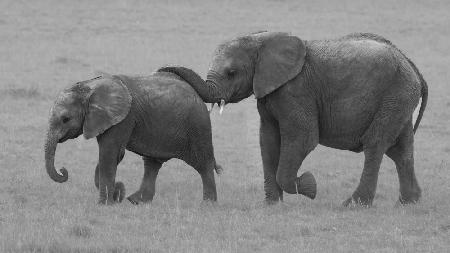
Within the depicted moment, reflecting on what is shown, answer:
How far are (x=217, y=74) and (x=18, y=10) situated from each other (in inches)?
851

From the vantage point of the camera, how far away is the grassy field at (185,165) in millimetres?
9367

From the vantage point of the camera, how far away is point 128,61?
2561 centimetres

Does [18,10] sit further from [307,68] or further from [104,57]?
[307,68]

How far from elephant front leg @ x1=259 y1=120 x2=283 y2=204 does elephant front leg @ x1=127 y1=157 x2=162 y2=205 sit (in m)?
1.23

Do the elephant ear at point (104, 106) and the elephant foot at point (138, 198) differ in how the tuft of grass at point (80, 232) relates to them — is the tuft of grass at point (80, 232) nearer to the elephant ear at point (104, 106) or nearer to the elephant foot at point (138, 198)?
the elephant ear at point (104, 106)

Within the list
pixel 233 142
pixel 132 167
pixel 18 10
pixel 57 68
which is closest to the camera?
pixel 132 167

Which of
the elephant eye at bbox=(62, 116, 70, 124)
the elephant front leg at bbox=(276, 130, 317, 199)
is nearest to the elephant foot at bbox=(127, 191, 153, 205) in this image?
the elephant eye at bbox=(62, 116, 70, 124)

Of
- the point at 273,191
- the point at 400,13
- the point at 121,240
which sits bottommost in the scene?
the point at 400,13

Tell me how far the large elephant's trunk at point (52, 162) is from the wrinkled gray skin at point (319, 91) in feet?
5.63

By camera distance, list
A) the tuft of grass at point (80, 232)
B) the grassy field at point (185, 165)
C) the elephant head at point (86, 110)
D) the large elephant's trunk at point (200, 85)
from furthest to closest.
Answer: the large elephant's trunk at point (200, 85) < the elephant head at point (86, 110) < the grassy field at point (185, 165) < the tuft of grass at point (80, 232)

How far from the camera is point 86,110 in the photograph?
11.1m

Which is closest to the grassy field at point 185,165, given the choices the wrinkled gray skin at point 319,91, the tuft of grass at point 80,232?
the tuft of grass at point 80,232

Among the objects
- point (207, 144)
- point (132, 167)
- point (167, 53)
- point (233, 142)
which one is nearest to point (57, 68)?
point (167, 53)

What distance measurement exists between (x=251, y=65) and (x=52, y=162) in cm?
233
